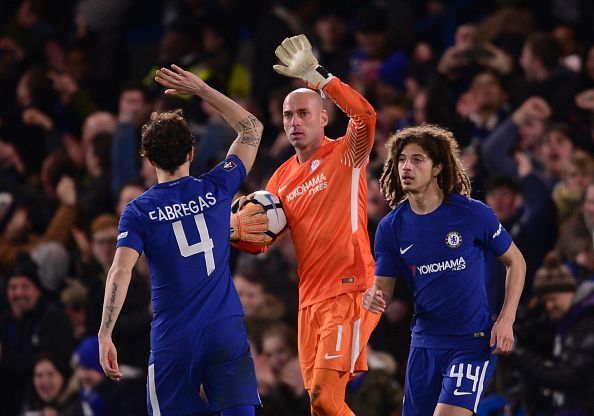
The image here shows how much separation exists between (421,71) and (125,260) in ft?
20.7

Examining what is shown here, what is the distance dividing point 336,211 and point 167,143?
4.95 ft

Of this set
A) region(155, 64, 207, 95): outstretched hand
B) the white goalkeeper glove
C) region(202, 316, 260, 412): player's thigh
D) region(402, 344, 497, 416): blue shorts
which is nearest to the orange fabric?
region(402, 344, 497, 416): blue shorts

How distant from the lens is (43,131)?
15836 millimetres

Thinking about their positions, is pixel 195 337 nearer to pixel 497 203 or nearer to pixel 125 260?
pixel 125 260

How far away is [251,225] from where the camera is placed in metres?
8.89

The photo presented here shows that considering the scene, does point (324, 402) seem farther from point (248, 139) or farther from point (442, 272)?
point (248, 139)

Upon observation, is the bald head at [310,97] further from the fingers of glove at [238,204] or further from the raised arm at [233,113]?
the raised arm at [233,113]

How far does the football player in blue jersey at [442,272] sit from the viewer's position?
313 inches

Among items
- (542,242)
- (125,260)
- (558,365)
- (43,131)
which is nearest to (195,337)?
(125,260)

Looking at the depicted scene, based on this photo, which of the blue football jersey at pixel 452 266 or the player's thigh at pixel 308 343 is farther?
the player's thigh at pixel 308 343

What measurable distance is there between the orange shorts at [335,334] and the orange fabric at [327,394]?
0.18 ft

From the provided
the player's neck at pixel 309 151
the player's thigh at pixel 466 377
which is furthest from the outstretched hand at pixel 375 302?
the player's neck at pixel 309 151

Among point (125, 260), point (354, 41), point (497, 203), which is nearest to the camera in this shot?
point (125, 260)

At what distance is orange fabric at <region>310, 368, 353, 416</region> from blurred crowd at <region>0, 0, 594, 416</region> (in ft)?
6.29
